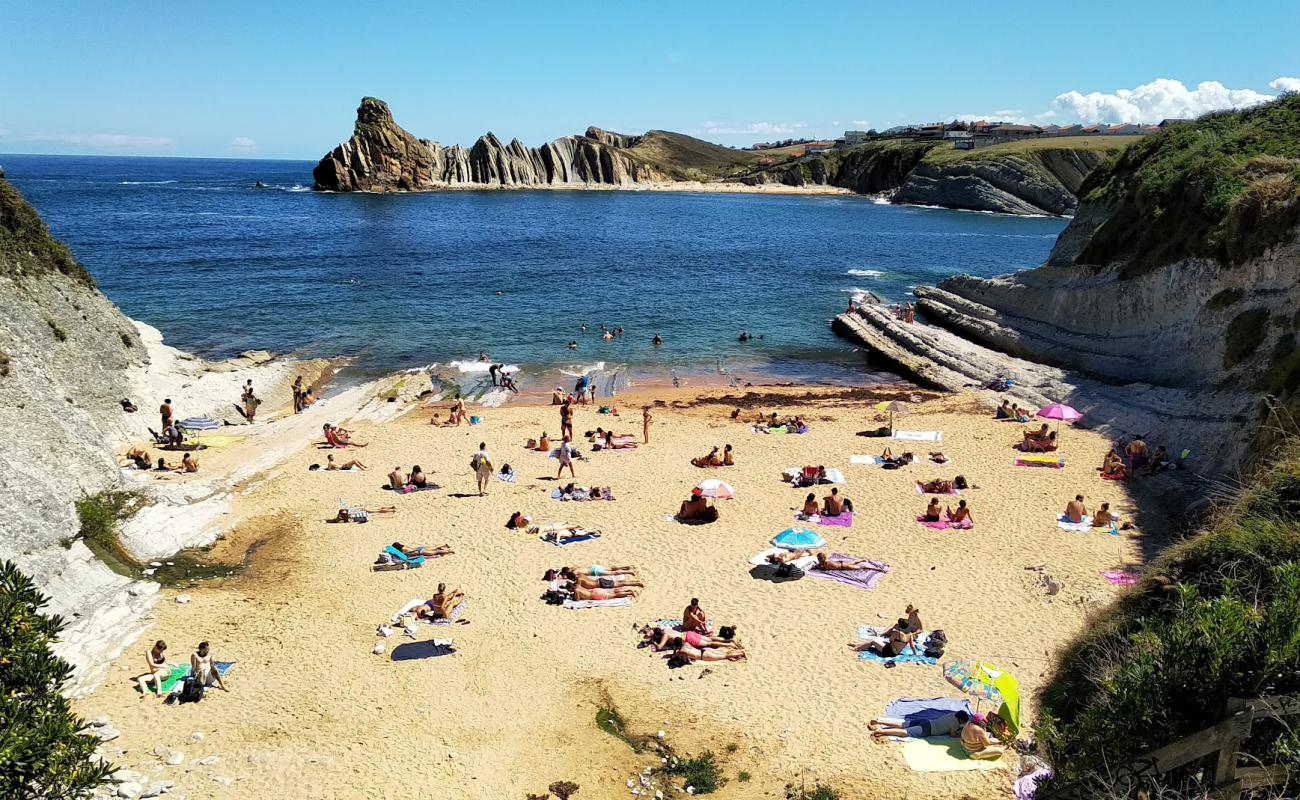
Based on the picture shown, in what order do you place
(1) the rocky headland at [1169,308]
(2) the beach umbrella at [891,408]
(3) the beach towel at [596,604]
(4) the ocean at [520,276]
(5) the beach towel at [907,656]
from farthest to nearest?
(4) the ocean at [520,276], (2) the beach umbrella at [891,408], (1) the rocky headland at [1169,308], (3) the beach towel at [596,604], (5) the beach towel at [907,656]

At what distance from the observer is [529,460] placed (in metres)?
26.0

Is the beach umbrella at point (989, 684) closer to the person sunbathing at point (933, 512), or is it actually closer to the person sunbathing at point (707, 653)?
the person sunbathing at point (707, 653)

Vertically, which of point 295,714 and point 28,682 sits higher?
point 28,682

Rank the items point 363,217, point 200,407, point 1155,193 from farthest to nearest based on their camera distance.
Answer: point 363,217, point 1155,193, point 200,407

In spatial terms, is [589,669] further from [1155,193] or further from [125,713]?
[1155,193]

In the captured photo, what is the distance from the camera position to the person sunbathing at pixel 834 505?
2103 centimetres

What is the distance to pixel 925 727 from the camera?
12648mm

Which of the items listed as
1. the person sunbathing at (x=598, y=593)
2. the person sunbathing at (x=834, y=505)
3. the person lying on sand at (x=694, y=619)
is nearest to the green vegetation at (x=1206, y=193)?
the person sunbathing at (x=834, y=505)

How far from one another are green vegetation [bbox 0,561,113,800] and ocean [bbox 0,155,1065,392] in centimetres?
2798

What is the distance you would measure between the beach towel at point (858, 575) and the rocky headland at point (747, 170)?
4270 inches

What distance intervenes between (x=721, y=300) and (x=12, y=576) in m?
48.6

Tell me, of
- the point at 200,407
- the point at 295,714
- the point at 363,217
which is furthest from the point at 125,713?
the point at 363,217

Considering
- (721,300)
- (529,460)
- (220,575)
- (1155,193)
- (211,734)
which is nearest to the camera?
(211,734)

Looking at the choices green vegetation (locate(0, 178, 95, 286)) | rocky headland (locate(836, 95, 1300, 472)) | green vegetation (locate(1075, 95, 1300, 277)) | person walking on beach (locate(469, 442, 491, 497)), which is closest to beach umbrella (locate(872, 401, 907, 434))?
rocky headland (locate(836, 95, 1300, 472))
